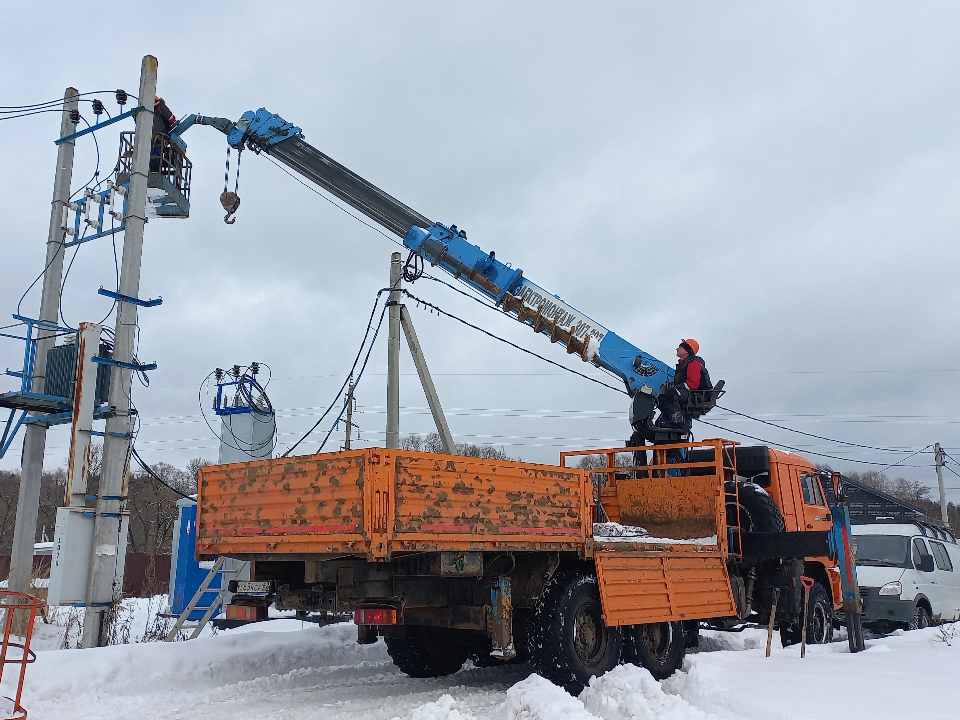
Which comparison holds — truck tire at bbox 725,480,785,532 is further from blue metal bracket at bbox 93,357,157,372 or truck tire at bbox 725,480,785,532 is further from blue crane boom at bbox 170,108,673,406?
blue metal bracket at bbox 93,357,157,372

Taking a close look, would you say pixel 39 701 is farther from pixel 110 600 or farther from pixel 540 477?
pixel 540 477

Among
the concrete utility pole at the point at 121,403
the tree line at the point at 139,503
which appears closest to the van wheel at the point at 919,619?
the concrete utility pole at the point at 121,403

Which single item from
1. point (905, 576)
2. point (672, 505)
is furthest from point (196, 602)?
point (905, 576)

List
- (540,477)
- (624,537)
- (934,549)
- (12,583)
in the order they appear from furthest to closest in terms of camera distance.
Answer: (934,549), (12,583), (624,537), (540,477)

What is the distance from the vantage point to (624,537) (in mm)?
8867

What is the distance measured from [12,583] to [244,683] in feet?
15.9

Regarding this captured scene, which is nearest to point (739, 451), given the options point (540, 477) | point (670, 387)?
point (670, 387)

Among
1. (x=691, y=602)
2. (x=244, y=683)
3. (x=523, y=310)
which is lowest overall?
(x=244, y=683)

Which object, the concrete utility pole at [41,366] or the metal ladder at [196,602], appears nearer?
the metal ladder at [196,602]

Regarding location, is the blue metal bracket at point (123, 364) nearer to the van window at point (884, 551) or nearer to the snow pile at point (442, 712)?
the snow pile at point (442, 712)

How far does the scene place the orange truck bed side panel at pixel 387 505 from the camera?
6.32m

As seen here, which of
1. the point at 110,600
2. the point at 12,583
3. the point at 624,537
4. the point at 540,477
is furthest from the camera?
the point at 12,583

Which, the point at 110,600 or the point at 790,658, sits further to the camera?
the point at 110,600

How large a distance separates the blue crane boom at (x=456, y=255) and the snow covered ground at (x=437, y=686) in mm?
4509
